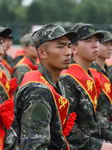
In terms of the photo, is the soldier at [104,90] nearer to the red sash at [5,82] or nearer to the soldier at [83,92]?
the soldier at [83,92]

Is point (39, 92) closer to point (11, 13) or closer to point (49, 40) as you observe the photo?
point (49, 40)

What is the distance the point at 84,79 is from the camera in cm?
384

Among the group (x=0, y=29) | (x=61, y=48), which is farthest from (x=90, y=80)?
(x=0, y=29)

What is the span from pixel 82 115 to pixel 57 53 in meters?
0.98

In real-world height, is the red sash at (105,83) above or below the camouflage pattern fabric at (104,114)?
above

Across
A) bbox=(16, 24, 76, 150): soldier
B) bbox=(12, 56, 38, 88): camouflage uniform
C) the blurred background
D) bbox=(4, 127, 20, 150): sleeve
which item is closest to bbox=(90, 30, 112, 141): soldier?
bbox=(16, 24, 76, 150): soldier

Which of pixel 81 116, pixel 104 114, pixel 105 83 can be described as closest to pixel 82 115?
pixel 81 116

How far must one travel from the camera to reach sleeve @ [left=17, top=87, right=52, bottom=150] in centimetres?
249

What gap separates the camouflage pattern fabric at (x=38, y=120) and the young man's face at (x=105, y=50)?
8.88 ft

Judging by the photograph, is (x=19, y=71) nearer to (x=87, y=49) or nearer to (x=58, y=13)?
(x=87, y=49)

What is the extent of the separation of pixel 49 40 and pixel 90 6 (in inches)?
2420

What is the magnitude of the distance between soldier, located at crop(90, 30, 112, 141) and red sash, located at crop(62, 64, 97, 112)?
343 mm

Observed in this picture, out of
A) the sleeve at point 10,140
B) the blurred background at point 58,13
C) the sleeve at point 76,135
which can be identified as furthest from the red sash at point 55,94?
the blurred background at point 58,13

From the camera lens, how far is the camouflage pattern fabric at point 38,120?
2.50 m
